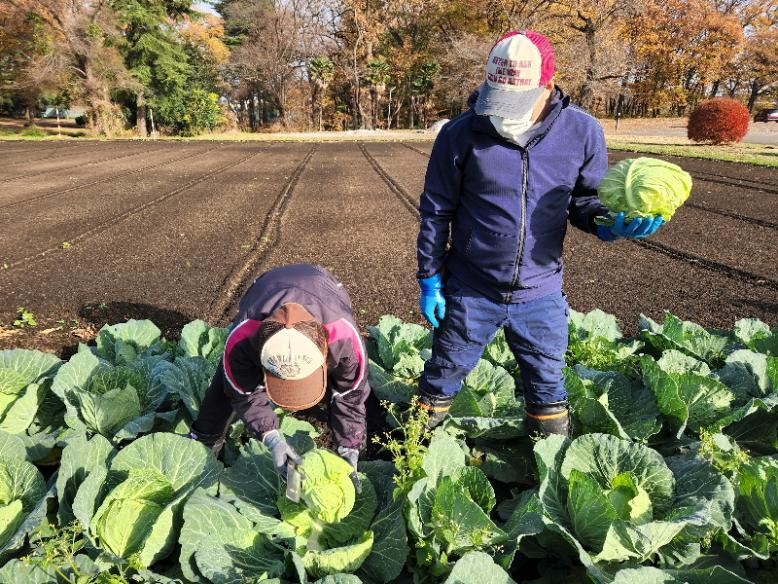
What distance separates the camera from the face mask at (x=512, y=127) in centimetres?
225

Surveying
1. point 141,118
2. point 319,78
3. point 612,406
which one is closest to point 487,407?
point 612,406

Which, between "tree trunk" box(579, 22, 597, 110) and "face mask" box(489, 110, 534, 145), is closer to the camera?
"face mask" box(489, 110, 534, 145)

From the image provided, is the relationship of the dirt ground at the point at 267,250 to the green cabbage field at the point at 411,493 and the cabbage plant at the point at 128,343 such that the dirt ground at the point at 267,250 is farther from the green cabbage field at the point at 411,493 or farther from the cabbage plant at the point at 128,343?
the green cabbage field at the point at 411,493

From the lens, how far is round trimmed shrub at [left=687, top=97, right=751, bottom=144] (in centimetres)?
2147

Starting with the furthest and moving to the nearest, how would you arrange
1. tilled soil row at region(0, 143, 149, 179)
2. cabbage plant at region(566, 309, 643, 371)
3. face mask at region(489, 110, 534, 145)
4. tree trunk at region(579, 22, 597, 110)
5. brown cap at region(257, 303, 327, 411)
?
1. tree trunk at region(579, 22, 597, 110)
2. tilled soil row at region(0, 143, 149, 179)
3. cabbage plant at region(566, 309, 643, 371)
4. face mask at region(489, 110, 534, 145)
5. brown cap at region(257, 303, 327, 411)

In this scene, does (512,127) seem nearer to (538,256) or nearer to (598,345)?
(538,256)

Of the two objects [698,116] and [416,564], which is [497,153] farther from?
[698,116]

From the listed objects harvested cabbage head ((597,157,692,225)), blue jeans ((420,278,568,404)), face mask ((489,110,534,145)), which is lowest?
blue jeans ((420,278,568,404))

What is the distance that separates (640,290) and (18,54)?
45351mm

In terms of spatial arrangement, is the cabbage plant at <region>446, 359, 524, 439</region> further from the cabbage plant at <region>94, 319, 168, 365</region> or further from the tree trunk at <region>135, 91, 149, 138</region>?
the tree trunk at <region>135, 91, 149, 138</region>

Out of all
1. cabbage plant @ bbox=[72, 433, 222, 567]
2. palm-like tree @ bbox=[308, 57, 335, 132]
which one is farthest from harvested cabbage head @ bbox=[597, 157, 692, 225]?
palm-like tree @ bbox=[308, 57, 335, 132]

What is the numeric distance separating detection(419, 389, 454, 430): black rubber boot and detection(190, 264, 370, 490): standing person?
1.27 ft

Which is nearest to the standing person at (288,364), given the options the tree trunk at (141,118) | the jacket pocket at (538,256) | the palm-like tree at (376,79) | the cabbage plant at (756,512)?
the jacket pocket at (538,256)

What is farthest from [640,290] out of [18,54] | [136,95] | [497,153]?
[18,54]
